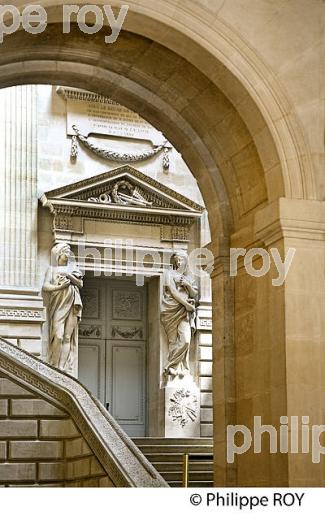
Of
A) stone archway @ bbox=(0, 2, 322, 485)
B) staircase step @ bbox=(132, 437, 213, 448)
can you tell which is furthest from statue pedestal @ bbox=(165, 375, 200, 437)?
stone archway @ bbox=(0, 2, 322, 485)

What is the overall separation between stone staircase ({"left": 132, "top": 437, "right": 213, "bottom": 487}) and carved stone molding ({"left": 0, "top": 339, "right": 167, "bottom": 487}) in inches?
84.2

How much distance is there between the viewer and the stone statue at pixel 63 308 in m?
17.6

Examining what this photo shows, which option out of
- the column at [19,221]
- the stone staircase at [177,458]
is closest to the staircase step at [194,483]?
the stone staircase at [177,458]

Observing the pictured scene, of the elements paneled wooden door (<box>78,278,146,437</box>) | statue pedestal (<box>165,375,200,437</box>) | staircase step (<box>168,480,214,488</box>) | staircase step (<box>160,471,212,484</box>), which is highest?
paneled wooden door (<box>78,278,146,437</box>)

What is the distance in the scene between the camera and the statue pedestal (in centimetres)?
1809

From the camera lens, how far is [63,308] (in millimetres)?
17703

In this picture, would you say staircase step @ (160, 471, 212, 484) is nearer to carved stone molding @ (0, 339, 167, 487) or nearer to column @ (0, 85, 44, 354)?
carved stone molding @ (0, 339, 167, 487)

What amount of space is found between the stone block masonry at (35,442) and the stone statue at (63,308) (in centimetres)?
492

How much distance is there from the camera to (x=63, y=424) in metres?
12.5

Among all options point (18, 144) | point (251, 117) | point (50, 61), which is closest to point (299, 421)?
point (251, 117)

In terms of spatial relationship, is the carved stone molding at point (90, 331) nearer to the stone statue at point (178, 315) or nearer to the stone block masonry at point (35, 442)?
the stone statue at point (178, 315)

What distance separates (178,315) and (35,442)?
21.3 feet

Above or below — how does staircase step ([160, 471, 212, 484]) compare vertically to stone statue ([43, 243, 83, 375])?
below
